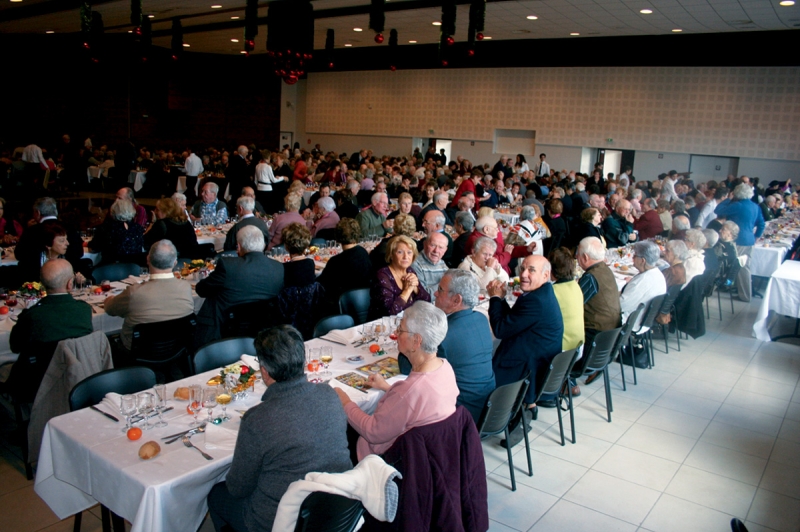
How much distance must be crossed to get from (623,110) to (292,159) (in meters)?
9.42

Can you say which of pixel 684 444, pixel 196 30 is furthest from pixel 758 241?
pixel 196 30

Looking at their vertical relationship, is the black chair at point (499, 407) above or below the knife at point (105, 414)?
below

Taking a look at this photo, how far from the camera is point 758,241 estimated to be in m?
10.3

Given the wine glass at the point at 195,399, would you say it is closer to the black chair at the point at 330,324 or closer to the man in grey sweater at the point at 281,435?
the man in grey sweater at the point at 281,435

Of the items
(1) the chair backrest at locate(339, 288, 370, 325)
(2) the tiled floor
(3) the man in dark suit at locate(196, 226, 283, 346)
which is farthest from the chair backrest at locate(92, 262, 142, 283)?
(1) the chair backrest at locate(339, 288, 370, 325)

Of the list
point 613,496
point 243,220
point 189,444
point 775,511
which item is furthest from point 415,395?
point 243,220

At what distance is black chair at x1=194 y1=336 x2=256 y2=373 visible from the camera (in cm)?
372

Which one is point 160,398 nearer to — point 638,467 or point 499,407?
point 499,407

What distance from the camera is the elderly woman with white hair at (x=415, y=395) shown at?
2832 millimetres

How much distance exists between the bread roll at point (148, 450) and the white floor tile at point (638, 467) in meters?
3.04

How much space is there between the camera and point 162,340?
448 cm

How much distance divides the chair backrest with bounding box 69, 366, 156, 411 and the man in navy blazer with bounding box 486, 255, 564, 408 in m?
2.24

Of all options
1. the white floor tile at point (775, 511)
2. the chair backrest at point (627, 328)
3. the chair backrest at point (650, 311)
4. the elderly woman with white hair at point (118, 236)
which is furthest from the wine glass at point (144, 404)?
the chair backrest at point (650, 311)

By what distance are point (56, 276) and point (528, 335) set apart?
3002 millimetres
